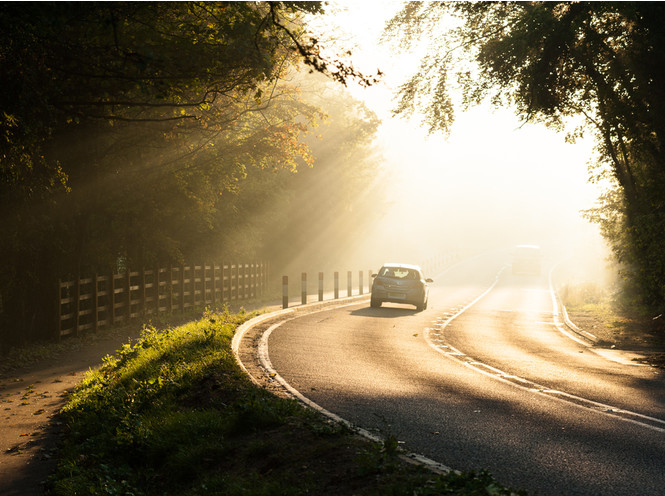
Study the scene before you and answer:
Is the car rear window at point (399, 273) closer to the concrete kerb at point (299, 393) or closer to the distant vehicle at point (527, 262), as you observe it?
the concrete kerb at point (299, 393)

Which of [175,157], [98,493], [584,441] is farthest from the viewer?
[175,157]

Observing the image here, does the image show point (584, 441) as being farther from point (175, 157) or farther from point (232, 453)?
point (175, 157)

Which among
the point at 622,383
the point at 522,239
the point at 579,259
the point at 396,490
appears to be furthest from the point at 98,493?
the point at 522,239

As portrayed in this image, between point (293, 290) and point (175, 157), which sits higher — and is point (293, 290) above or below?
below

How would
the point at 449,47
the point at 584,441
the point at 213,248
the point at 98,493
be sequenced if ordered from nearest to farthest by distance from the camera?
1. the point at 98,493
2. the point at 584,441
3. the point at 449,47
4. the point at 213,248

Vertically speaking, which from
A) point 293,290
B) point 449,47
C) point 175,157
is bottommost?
point 293,290

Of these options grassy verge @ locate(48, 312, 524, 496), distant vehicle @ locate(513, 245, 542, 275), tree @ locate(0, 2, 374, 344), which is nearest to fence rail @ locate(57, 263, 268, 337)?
tree @ locate(0, 2, 374, 344)

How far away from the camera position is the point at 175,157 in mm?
20406

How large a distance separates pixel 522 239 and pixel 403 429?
5946 inches

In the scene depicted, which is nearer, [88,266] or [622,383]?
[622,383]

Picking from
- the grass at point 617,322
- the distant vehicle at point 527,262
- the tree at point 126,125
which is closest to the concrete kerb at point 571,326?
the grass at point 617,322

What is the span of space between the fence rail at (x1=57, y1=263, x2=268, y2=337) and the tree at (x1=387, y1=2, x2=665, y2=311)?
31.2 feet

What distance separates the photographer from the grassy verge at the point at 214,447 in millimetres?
5758

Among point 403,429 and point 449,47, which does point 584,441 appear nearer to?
point 403,429
